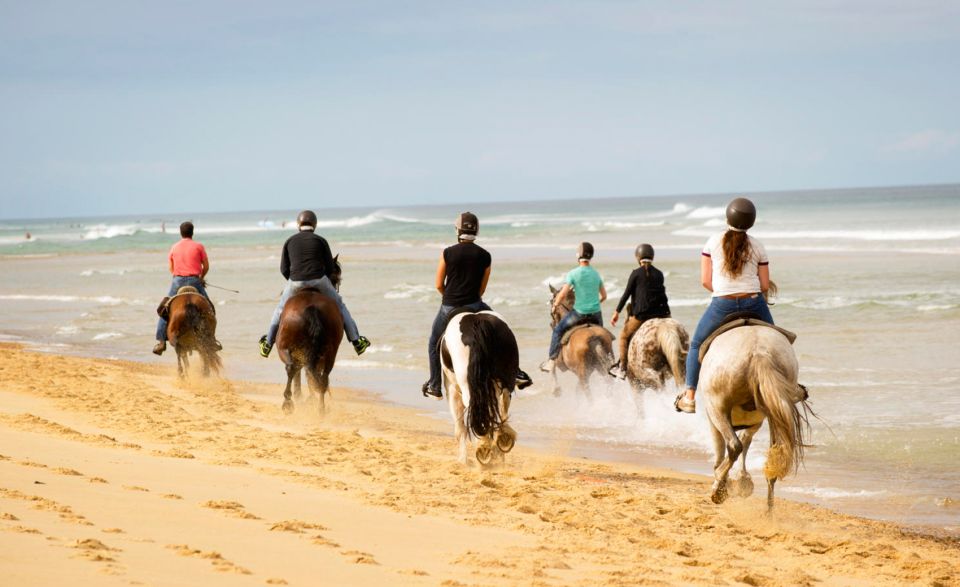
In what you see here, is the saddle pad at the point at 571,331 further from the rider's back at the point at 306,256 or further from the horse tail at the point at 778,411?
the horse tail at the point at 778,411

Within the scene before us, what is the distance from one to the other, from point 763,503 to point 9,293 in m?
A: 33.1

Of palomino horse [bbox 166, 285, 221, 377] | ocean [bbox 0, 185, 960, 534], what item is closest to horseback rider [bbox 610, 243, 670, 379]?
ocean [bbox 0, 185, 960, 534]

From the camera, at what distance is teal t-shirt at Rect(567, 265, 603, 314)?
1333cm

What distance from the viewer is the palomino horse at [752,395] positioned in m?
7.11

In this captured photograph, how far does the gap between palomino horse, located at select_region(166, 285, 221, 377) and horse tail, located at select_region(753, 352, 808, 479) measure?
9.56 metres

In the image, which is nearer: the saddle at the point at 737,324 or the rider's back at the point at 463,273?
the saddle at the point at 737,324

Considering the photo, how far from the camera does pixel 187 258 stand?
15.0 metres

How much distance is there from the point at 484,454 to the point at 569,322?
4.77 meters

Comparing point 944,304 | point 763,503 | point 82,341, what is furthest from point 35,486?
point 944,304

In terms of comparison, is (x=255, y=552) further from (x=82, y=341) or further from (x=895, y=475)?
(x=82, y=341)

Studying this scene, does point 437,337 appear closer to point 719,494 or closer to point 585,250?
point 719,494

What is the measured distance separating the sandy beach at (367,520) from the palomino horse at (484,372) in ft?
1.09

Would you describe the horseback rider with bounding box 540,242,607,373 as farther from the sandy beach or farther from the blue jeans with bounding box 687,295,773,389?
the blue jeans with bounding box 687,295,773,389

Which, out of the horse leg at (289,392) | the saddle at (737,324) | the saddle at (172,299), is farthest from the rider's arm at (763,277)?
the saddle at (172,299)
